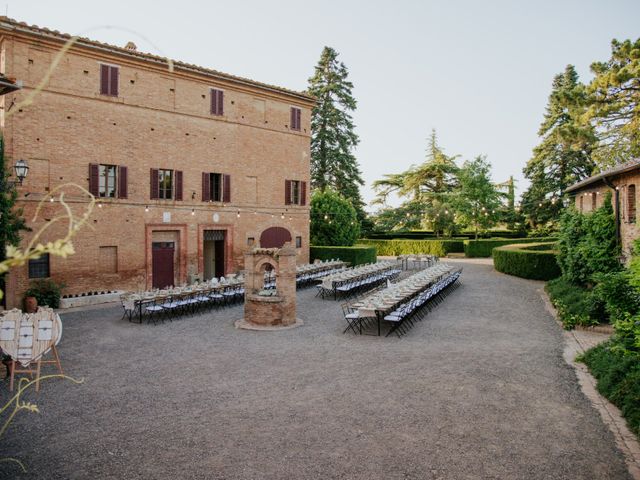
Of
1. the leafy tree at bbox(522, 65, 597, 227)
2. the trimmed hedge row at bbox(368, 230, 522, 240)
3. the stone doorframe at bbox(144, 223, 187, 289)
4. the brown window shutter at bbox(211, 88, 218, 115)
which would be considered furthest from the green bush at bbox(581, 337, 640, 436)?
the trimmed hedge row at bbox(368, 230, 522, 240)

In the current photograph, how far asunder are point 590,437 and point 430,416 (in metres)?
2.33

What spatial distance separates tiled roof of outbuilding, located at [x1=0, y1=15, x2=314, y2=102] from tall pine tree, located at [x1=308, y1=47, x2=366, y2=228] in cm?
1227

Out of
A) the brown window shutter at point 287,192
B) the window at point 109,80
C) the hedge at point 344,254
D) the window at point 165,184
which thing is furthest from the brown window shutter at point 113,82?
the hedge at point 344,254

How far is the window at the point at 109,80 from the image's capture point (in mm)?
19047

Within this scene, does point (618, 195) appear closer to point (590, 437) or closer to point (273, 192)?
point (590, 437)

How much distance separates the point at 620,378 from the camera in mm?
8141

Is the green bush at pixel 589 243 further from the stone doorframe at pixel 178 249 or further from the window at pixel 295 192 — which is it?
the stone doorframe at pixel 178 249

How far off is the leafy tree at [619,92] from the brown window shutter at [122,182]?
21296 mm

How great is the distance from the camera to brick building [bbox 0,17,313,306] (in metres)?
17.4

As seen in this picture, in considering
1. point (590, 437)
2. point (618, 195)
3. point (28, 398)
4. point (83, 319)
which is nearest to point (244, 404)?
point (28, 398)

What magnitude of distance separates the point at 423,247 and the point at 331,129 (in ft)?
44.7

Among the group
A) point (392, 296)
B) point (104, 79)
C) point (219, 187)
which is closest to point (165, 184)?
point (219, 187)

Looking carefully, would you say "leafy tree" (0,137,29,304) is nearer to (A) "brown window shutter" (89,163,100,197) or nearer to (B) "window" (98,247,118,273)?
(A) "brown window shutter" (89,163,100,197)

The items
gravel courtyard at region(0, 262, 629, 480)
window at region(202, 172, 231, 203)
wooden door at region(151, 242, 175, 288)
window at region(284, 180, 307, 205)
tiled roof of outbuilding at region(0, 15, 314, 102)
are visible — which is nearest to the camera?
gravel courtyard at region(0, 262, 629, 480)
